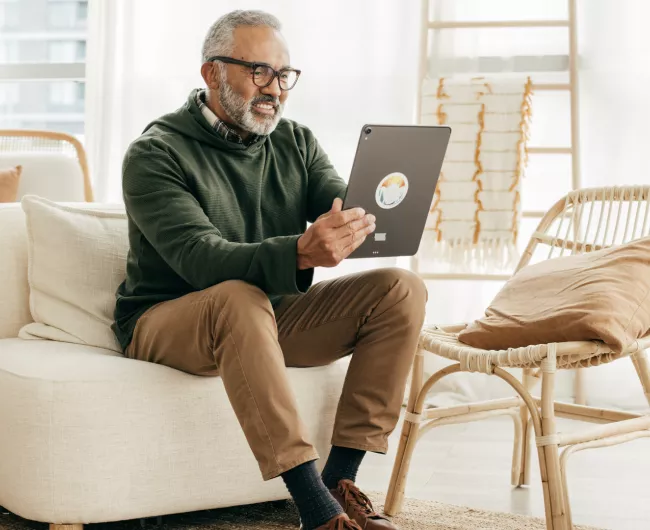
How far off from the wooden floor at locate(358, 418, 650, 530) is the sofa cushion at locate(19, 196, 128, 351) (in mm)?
776

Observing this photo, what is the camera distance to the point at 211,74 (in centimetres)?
213

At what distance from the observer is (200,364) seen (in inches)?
72.6

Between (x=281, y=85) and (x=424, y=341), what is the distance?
0.63 m

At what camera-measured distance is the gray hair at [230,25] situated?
2.09 m

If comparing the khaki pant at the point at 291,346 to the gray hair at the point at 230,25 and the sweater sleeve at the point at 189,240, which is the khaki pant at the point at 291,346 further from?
the gray hair at the point at 230,25

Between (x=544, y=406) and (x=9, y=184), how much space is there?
1780 mm

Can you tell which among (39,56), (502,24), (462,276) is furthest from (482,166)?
(39,56)

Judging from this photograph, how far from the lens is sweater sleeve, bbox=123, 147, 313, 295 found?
1.75 metres

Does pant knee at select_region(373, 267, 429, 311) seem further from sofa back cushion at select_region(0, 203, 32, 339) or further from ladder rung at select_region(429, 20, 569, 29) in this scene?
ladder rung at select_region(429, 20, 569, 29)

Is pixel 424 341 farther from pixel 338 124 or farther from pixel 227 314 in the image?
pixel 338 124

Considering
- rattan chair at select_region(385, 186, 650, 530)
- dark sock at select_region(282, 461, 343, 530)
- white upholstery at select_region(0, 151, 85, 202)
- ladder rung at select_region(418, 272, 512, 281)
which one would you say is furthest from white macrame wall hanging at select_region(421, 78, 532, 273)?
dark sock at select_region(282, 461, 343, 530)

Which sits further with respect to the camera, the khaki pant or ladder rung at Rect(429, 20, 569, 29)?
ladder rung at Rect(429, 20, 569, 29)

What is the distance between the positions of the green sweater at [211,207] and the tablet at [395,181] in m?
0.16

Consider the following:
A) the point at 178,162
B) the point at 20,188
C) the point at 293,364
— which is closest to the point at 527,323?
the point at 293,364
